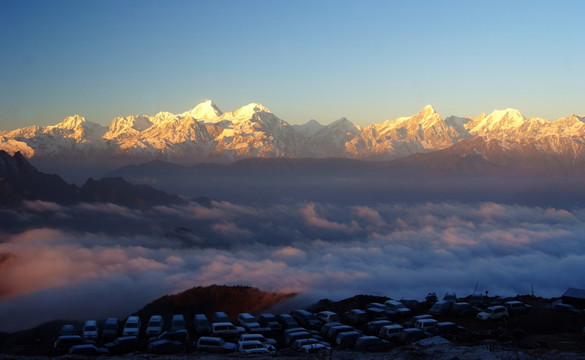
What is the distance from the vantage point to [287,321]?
1809 inches

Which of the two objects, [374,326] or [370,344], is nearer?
[370,344]

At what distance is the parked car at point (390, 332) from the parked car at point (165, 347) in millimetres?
14706

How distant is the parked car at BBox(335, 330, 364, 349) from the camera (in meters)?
37.4

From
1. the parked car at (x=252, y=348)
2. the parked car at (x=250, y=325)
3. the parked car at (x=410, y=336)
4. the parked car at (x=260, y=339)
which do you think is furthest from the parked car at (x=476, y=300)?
the parked car at (x=252, y=348)

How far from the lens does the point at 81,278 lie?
110 meters

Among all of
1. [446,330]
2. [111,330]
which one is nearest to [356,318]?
[446,330]

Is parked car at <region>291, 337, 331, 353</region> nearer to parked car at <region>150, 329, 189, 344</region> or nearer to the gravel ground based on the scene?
the gravel ground

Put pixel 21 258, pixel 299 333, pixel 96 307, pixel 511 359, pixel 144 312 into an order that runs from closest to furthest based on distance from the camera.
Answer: pixel 511 359 → pixel 299 333 → pixel 144 312 → pixel 96 307 → pixel 21 258

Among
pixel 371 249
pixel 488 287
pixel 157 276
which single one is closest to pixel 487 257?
pixel 371 249

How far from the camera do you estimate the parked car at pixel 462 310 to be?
4747 cm

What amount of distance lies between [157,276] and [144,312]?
48445mm

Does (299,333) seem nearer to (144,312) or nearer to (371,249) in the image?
(144,312)

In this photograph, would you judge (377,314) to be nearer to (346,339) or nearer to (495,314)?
(495,314)

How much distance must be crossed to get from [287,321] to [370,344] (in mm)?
11837
